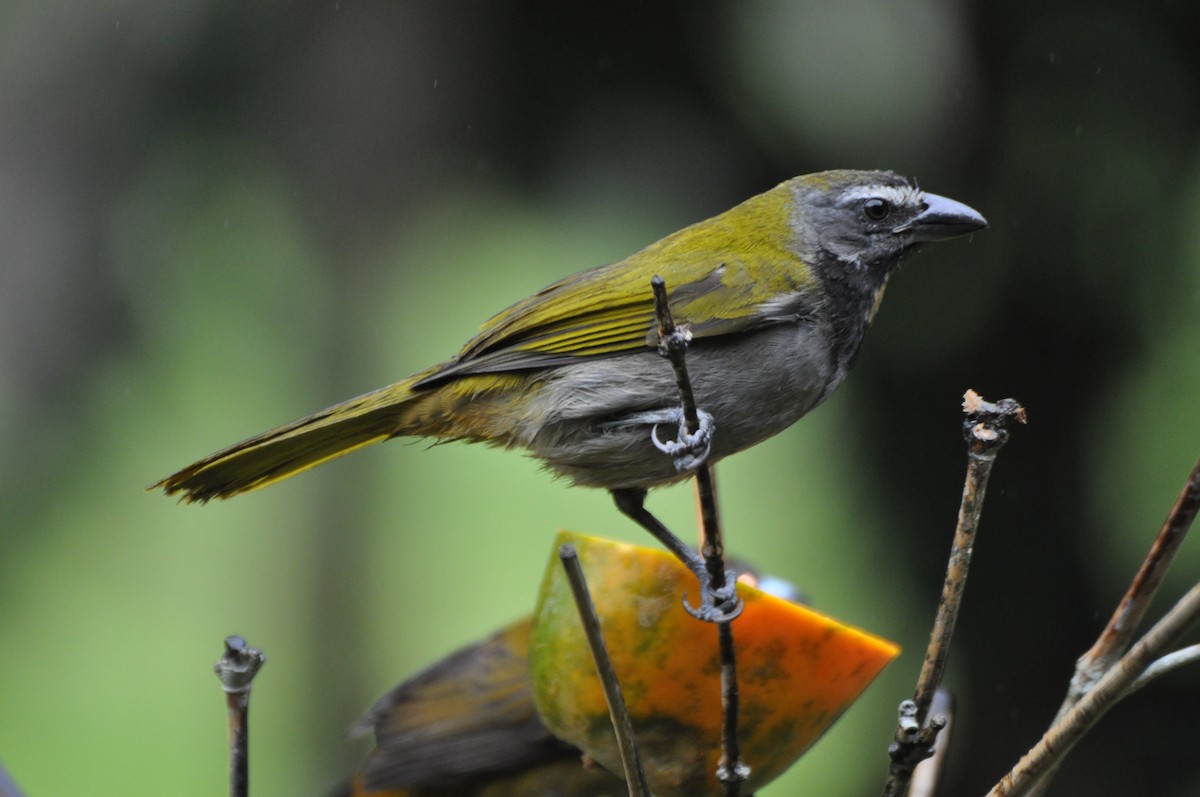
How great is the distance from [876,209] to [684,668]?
1.50 m

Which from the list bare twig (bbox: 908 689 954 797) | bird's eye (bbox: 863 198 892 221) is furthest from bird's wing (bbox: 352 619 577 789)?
bird's eye (bbox: 863 198 892 221)

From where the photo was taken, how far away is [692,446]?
4.66 feet

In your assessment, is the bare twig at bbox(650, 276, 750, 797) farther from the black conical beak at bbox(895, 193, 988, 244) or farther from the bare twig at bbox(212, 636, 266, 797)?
the black conical beak at bbox(895, 193, 988, 244)

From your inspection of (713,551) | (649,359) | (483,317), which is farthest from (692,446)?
(483,317)

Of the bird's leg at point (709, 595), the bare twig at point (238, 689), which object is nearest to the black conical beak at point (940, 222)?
the bird's leg at point (709, 595)

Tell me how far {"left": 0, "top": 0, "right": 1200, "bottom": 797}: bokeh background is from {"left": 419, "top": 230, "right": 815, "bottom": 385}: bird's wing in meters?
1.24

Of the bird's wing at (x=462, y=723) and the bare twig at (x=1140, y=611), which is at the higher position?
the bare twig at (x=1140, y=611)

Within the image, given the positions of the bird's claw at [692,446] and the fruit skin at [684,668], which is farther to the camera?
the fruit skin at [684,668]

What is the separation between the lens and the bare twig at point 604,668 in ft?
4.09

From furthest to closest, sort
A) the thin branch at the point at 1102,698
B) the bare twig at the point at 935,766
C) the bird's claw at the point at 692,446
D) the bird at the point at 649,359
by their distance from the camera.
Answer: the bird at the point at 649,359 < the bare twig at the point at 935,766 < the bird's claw at the point at 692,446 < the thin branch at the point at 1102,698

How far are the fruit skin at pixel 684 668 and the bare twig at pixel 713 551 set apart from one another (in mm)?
194

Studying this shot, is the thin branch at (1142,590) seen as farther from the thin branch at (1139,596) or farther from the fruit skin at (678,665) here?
the fruit skin at (678,665)

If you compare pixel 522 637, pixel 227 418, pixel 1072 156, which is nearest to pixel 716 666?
pixel 522 637

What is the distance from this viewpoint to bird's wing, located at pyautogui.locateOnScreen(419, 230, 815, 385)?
8.46 ft
